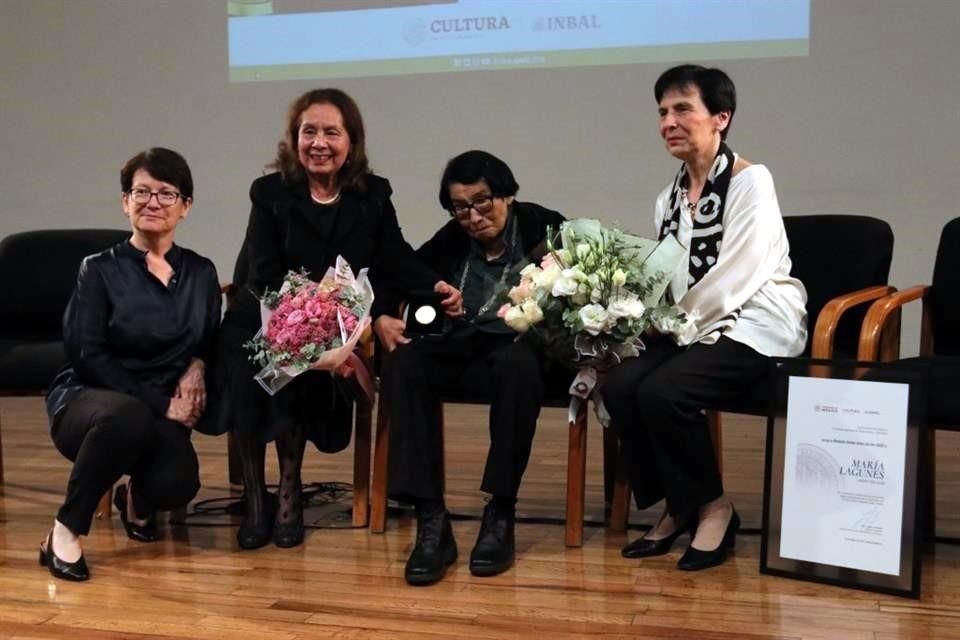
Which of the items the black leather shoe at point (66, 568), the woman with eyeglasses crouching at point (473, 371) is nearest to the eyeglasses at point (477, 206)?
the woman with eyeglasses crouching at point (473, 371)

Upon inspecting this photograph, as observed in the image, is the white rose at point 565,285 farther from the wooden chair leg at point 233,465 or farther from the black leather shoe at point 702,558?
the wooden chair leg at point 233,465

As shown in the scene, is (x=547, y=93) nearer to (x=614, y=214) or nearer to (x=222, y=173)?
(x=614, y=214)

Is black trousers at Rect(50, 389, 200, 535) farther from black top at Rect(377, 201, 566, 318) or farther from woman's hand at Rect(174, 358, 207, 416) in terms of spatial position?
black top at Rect(377, 201, 566, 318)

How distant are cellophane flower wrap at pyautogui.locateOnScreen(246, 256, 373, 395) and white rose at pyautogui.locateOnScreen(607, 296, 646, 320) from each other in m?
0.67

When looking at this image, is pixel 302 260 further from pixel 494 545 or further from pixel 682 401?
pixel 682 401

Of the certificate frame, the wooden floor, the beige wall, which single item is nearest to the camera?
the wooden floor

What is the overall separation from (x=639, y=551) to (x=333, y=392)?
969 mm

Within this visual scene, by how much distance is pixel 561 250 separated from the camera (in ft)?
9.41

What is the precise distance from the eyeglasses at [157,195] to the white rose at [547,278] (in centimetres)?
101

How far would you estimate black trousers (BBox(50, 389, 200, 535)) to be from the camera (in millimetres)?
2812

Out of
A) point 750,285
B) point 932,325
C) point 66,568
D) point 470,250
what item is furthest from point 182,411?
point 932,325

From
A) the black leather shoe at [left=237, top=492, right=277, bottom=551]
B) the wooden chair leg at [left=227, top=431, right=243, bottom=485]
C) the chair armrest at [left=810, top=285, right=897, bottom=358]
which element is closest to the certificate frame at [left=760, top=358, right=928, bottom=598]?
the chair armrest at [left=810, top=285, right=897, bottom=358]

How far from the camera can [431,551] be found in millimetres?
2783

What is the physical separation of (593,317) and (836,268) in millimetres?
938
